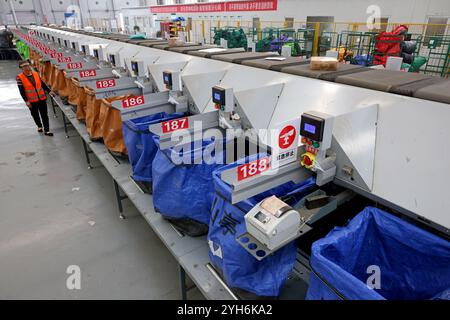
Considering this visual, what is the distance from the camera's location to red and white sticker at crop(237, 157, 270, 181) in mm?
1165

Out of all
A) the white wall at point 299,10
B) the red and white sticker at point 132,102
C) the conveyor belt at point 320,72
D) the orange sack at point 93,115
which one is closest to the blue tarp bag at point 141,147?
the red and white sticker at point 132,102

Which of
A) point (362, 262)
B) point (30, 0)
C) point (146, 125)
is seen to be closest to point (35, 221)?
point (146, 125)

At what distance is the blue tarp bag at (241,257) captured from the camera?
48.0 inches

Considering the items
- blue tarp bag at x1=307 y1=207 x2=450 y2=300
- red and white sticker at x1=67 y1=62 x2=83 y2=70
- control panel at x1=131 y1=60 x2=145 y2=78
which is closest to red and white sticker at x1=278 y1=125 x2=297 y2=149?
blue tarp bag at x1=307 y1=207 x2=450 y2=300

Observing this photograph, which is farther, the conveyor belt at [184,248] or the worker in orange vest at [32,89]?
the worker in orange vest at [32,89]

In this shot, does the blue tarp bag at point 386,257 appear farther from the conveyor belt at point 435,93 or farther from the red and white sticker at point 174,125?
the red and white sticker at point 174,125

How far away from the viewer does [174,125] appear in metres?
1.84

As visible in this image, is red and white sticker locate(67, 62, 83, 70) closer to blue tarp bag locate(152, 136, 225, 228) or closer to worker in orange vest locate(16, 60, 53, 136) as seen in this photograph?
worker in orange vest locate(16, 60, 53, 136)

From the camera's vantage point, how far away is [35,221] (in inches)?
111

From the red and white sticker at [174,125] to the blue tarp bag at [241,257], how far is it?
60cm

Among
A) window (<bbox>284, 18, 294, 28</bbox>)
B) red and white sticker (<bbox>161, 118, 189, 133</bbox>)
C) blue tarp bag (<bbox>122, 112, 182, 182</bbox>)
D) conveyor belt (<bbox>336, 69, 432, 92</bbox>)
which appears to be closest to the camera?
conveyor belt (<bbox>336, 69, 432, 92</bbox>)

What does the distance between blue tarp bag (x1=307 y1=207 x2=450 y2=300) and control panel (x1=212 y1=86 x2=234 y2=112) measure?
1.04m

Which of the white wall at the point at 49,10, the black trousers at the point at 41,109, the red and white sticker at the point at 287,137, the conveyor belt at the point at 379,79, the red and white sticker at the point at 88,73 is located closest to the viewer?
the red and white sticker at the point at 287,137
